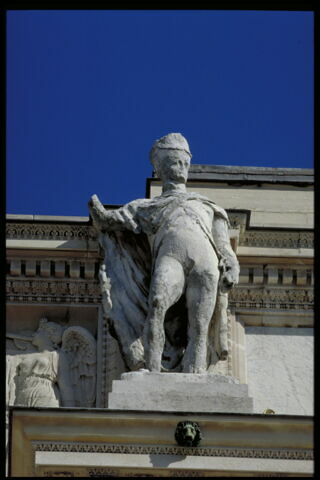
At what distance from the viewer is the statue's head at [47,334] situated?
76.0ft

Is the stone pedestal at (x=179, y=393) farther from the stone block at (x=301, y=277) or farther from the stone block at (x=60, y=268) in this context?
the stone block at (x=301, y=277)

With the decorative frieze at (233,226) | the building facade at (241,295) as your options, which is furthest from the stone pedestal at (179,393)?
the decorative frieze at (233,226)

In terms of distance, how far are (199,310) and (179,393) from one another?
0.99 metres

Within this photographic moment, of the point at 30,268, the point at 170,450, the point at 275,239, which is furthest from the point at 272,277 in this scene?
the point at 170,450

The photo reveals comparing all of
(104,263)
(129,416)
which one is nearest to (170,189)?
(104,263)

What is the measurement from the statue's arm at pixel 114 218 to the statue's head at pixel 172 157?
16.4 inches

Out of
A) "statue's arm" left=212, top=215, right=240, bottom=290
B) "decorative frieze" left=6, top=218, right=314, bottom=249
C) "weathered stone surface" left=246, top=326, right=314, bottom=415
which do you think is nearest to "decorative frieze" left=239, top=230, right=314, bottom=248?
"decorative frieze" left=6, top=218, right=314, bottom=249

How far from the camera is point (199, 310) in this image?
22.2 metres

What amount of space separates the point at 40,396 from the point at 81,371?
469mm

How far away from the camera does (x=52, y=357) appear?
75.6 ft

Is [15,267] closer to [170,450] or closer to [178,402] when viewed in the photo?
[178,402]

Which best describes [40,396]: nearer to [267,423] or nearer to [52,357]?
[52,357]

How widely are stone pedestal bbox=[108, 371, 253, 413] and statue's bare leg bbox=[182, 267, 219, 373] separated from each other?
13.9 inches

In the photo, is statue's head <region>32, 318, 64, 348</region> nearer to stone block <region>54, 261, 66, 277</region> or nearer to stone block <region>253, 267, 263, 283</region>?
stone block <region>54, 261, 66, 277</region>
